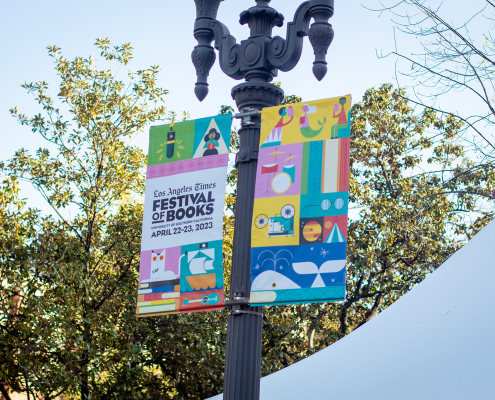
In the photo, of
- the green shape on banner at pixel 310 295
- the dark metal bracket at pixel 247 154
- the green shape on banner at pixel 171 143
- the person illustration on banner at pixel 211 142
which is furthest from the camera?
the green shape on banner at pixel 171 143

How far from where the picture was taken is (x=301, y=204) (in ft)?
13.8

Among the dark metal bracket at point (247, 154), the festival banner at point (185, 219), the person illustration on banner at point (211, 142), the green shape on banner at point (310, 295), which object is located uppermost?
the person illustration on banner at point (211, 142)

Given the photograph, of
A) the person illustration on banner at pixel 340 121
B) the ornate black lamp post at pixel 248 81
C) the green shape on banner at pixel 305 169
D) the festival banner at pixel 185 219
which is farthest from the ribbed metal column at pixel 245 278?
the person illustration on banner at pixel 340 121

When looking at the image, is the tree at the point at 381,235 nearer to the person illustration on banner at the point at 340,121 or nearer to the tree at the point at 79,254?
the tree at the point at 79,254

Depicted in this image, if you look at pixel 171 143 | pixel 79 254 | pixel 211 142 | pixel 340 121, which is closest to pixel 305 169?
pixel 340 121

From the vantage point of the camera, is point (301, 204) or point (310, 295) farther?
point (301, 204)

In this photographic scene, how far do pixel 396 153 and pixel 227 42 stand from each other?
12.5 metres

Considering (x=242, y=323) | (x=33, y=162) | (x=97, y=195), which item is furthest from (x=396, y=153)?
(x=242, y=323)

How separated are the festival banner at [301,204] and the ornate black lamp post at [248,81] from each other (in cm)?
12

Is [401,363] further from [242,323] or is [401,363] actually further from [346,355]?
[242,323]

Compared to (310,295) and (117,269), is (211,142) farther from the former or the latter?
(117,269)

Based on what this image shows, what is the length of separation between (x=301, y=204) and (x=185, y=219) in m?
0.91

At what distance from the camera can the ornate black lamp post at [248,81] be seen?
4.02m

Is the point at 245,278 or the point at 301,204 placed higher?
the point at 301,204
